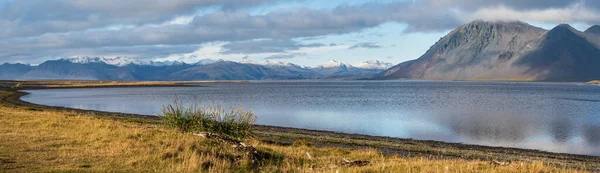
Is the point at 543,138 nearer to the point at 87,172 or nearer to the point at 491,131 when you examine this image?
the point at 491,131

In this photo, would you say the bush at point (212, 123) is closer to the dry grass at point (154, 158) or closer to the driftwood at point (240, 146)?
the dry grass at point (154, 158)

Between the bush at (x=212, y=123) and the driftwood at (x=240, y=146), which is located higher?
the bush at (x=212, y=123)

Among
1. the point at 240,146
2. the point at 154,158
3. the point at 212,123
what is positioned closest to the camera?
the point at 154,158

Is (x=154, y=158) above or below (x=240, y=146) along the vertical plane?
below

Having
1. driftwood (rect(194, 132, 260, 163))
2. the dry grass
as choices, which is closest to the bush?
the dry grass

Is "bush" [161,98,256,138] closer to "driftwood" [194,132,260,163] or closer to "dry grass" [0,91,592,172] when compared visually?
"dry grass" [0,91,592,172]

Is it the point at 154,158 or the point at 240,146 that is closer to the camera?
the point at 154,158

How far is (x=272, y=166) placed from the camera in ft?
56.7

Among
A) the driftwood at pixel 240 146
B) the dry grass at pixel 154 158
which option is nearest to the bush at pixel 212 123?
the dry grass at pixel 154 158

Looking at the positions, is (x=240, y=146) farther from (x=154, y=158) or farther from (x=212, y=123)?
(x=212, y=123)

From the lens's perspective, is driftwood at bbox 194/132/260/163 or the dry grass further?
driftwood at bbox 194/132/260/163

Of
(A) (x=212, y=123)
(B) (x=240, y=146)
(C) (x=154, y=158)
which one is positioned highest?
(A) (x=212, y=123)

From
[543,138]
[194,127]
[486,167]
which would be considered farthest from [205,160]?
[543,138]

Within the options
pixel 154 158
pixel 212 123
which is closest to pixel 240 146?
pixel 154 158
